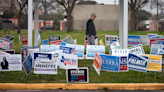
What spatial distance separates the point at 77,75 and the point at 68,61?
120 centimetres

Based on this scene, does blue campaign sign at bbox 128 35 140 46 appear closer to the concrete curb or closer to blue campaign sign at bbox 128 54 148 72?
blue campaign sign at bbox 128 54 148 72

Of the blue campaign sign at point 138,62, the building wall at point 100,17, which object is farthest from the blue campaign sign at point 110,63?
the building wall at point 100,17

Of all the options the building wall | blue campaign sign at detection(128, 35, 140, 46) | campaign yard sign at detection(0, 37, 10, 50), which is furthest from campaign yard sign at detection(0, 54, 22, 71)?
the building wall

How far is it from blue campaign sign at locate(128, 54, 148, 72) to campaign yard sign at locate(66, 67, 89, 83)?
5.83ft

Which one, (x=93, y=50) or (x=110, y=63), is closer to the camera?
(x=110, y=63)

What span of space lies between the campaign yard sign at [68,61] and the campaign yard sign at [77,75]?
100cm

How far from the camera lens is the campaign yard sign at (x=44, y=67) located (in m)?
6.42

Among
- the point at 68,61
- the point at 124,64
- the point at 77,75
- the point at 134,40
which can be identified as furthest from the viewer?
the point at 134,40

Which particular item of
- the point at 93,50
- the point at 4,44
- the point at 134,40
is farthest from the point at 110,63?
the point at 134,40

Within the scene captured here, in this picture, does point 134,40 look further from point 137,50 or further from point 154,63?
point 154,63

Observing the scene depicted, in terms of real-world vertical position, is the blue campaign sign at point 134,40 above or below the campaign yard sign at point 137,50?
above

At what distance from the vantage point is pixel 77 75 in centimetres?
593

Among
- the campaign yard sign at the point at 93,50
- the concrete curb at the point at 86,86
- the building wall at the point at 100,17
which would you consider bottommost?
the concrete curb at the point at 86,86

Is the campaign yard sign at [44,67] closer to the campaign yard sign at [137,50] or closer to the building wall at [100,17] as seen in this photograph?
the campaign yard sign at [137,50]
